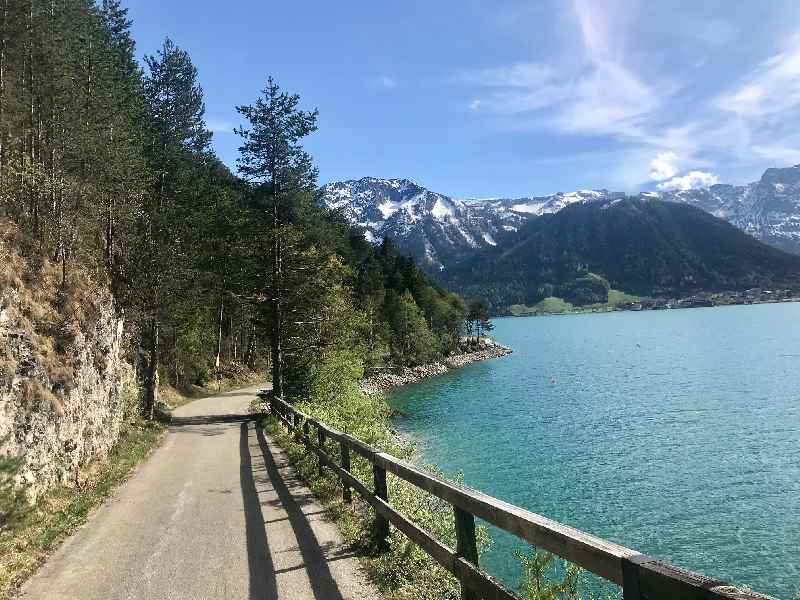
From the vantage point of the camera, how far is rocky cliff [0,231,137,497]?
1120 centimetres

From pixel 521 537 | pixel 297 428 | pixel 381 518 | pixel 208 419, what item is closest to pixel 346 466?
pixel 381 518

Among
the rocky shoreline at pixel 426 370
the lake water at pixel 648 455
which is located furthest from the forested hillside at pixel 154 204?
the rocky shoreline at pixel 426 370

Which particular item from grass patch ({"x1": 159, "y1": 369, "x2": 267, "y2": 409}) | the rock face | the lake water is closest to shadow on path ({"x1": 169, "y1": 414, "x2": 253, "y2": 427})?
grass patch ({"x1": 159, "y1": 369, "x2": 267, "y2": 409})

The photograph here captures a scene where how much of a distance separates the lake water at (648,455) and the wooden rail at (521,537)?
1046 cm

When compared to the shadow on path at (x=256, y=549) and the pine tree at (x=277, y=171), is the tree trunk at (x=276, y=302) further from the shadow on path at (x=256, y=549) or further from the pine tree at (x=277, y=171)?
the shadow on path at (x=256, y=549)

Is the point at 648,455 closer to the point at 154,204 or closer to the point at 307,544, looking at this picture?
the point at 307,544

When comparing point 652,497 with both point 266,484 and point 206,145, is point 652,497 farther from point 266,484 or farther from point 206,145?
point 206,145

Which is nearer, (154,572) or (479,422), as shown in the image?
(154,572)

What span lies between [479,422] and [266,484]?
101 ft

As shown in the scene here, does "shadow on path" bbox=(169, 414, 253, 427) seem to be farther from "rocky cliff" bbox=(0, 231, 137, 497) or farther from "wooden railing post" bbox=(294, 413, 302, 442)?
"wooden railing post" bbox=(294, 413, 302, 442)

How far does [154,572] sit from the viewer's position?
8039 mm

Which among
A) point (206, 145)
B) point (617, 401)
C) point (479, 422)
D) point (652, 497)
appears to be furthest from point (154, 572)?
point (617, 401)

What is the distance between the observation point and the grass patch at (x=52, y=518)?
8281 mm

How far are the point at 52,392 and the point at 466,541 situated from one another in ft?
38.7
